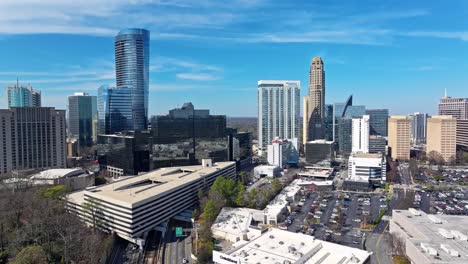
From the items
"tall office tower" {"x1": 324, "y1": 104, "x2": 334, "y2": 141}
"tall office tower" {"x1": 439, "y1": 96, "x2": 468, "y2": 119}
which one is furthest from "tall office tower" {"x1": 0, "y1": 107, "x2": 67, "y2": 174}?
"tall office tower" {"x1": 439, "y1": 96, "x2": 468, "y2": 119}

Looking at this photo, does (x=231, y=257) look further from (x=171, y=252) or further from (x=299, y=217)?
(x=299, y=217)

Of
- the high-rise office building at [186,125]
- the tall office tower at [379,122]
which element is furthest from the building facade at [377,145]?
the high-rise office building at [186,125]

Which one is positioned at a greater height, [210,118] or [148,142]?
[210,118]

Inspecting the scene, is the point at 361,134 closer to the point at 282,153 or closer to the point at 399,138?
the point at 399,138

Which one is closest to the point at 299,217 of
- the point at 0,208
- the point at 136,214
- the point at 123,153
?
the point at 136,214

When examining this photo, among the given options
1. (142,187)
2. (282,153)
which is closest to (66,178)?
(142,187)
